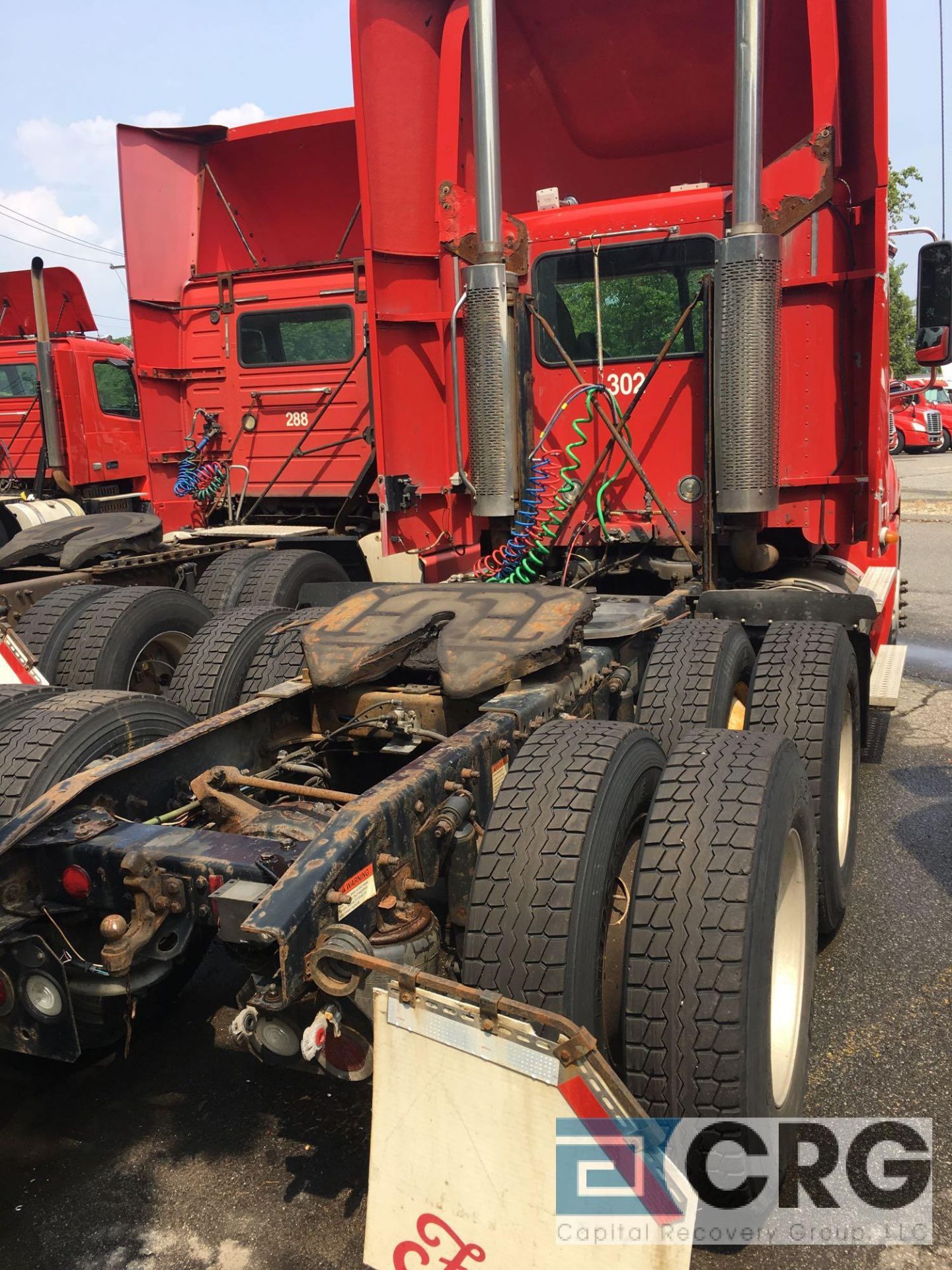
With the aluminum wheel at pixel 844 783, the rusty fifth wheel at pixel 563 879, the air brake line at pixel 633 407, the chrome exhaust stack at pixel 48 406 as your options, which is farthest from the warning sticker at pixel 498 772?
the chrome exhaust stack at pixel 48 406

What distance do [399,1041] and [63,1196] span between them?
132 centimetres

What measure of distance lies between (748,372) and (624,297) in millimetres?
988

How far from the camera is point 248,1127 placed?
9.86 feet

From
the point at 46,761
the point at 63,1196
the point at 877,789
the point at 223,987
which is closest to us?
the point at 63,1196

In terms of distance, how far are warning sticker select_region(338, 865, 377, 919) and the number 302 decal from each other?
381 cm

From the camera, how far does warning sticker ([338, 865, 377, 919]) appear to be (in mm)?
2258

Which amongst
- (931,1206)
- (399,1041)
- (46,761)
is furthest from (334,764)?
(931,1206)

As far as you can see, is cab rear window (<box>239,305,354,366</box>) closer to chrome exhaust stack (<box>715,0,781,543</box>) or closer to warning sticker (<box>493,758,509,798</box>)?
chrome exhaust stack (<box>715,0,781,543</box>)

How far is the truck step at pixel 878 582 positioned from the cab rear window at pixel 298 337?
440cm

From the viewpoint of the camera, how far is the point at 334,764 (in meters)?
3.82

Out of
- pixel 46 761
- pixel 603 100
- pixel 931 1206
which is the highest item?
pixel 603 100

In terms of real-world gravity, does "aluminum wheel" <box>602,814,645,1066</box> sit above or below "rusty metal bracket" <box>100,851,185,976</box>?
below

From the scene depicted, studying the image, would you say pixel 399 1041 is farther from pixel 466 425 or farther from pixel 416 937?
pixel 466 425

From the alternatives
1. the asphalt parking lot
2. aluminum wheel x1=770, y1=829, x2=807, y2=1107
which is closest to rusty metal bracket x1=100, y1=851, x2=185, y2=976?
the asphalt parking lot
